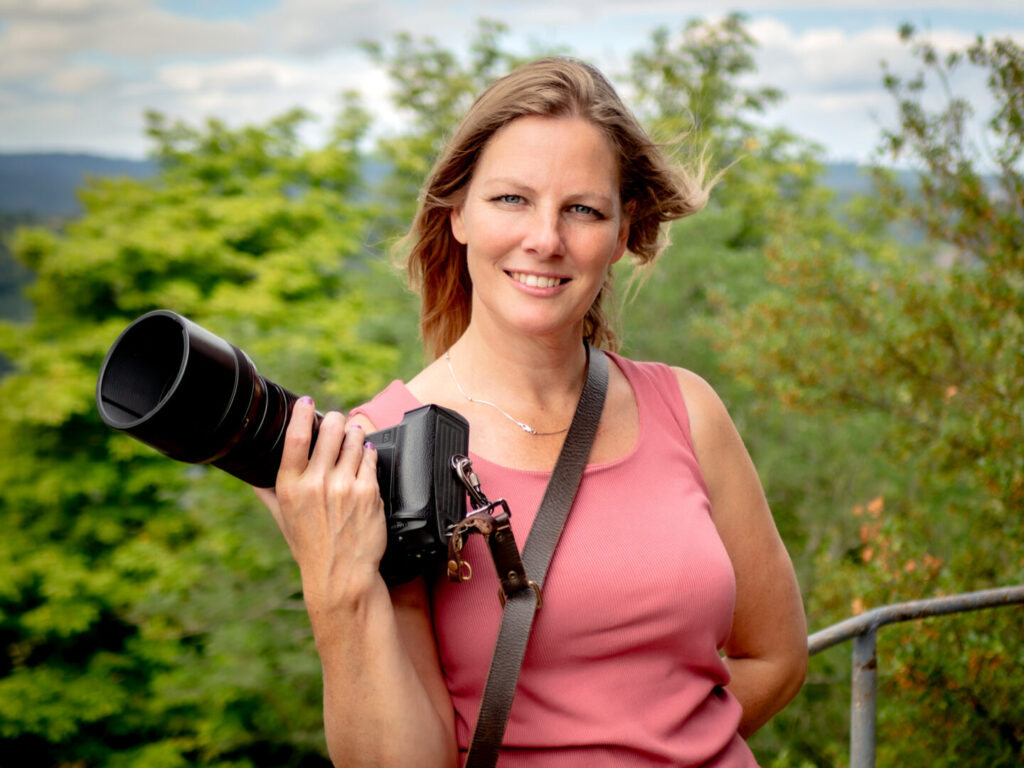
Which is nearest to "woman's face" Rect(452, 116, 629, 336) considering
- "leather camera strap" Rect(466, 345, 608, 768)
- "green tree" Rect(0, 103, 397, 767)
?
"leather camera strap" Rect(466, 345, 608, 768)

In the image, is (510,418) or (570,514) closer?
(570,514)

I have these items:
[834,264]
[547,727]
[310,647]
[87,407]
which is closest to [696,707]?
[547,727]

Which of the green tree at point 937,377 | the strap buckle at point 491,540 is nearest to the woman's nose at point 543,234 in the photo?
the strap buckle at point 491,540

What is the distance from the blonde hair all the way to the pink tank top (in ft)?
1.34

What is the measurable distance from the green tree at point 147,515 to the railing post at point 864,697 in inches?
169

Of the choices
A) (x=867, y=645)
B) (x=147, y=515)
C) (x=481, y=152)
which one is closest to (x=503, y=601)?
(x=481, y=152)

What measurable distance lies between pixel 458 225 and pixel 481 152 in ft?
0.59

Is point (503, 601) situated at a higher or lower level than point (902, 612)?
higher

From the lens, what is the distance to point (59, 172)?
726 inches

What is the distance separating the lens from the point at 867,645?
204cm

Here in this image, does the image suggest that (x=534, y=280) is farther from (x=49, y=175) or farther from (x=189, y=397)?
(x=49, y=175)

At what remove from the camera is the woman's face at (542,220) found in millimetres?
1658

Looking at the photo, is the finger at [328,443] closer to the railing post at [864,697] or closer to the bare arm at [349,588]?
the bare arm at [349,588]

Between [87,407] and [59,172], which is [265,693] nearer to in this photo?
[87,407]
